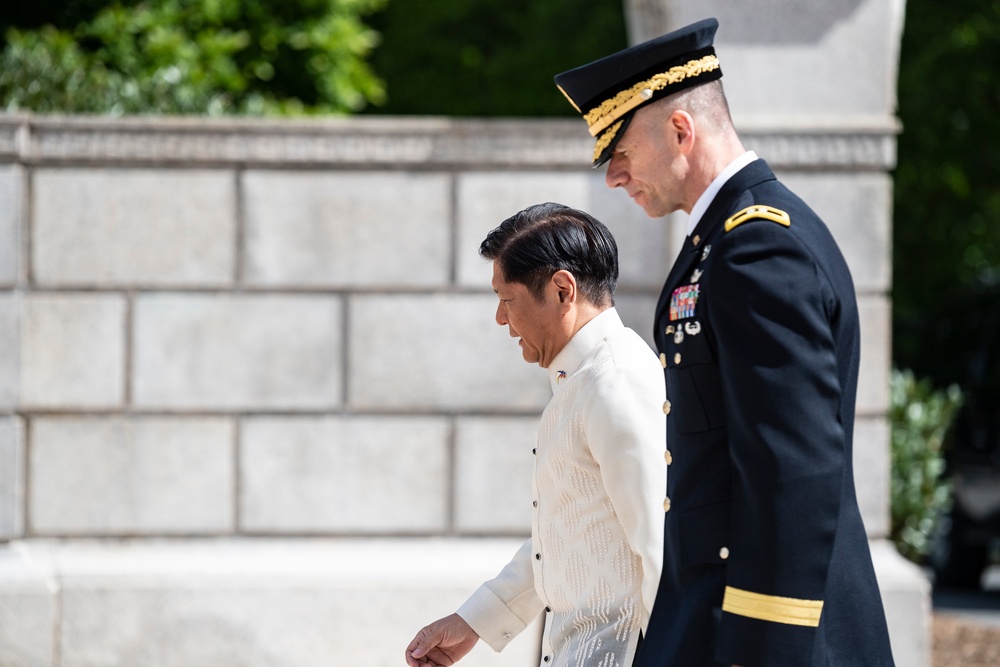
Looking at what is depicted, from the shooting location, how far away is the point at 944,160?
1552 cm

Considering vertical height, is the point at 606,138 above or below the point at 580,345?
above

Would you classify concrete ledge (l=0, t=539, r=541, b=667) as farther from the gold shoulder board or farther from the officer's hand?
the gold shoulder board

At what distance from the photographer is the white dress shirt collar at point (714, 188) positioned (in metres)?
2.66

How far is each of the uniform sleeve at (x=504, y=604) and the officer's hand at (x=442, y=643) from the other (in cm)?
2

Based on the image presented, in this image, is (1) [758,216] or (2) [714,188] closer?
(1) [758,216]

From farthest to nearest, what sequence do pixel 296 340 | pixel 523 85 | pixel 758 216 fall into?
pixel 523 85 → pixel 296 340 → pixel 758 216

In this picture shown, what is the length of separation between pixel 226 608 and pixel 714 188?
14.5ft

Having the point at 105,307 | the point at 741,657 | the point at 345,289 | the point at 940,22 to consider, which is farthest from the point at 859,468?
the point at 940,22

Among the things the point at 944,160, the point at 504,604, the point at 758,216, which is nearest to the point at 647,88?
the point at 758,216

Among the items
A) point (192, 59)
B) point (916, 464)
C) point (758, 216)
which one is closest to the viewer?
point (758, 216)

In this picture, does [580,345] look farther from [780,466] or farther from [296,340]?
[296,340]

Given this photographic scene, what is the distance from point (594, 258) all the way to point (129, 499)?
13.6 ft

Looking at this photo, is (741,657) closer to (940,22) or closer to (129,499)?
(129,499)

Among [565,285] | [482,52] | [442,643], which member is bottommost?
[442,643]
